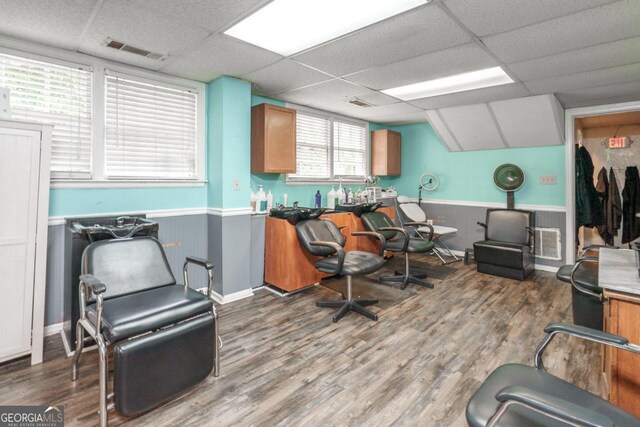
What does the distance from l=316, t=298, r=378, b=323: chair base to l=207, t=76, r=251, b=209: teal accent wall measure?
1.44 meters

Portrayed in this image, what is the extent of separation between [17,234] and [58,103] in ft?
4.09

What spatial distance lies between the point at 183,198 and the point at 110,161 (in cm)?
75

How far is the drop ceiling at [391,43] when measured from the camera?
80.2 inches

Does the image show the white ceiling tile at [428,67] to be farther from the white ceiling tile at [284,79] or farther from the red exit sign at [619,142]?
the red exit sign at [619,142]

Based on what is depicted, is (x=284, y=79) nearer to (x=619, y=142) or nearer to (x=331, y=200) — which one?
(x=331, y=200)

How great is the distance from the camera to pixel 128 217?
2.88m

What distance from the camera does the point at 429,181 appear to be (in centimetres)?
580

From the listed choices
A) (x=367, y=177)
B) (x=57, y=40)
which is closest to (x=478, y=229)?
(x=367, y=177)

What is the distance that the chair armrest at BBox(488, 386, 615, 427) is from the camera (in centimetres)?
87

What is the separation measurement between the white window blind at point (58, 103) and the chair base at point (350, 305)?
2583 mm

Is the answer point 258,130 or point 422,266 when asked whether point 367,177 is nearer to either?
point 422,266

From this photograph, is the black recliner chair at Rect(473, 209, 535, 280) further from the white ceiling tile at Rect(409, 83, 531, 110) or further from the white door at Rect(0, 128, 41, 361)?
the white door at Rect(0, 128, 41, 361)

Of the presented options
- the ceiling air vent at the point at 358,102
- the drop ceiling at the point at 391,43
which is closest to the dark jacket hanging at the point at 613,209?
the drop ceiling at the point at 391,43

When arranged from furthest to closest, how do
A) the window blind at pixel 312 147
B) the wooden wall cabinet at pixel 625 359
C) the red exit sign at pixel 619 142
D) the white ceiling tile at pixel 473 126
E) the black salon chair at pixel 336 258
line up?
the red exit sign at pixel 619 142 → the window blind at pixel 312 147 → the white ceiling tile at pixel 473 126 → the black salon chair at pixel 336 258 → the wooden wall cabinet at pixel 625 359
